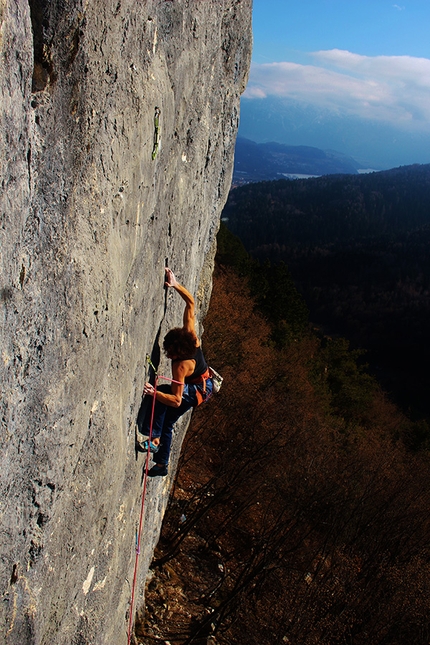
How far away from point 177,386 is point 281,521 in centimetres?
1394

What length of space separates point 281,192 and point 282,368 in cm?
14029

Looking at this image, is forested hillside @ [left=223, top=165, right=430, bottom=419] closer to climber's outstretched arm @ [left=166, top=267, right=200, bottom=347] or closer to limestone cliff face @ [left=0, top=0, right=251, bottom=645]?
climber's outstretched arm @ [left=166, top=267, right=200, bottom=347]

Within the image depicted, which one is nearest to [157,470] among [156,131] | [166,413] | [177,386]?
[166,413]

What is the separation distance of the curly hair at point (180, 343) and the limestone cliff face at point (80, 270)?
0.27m

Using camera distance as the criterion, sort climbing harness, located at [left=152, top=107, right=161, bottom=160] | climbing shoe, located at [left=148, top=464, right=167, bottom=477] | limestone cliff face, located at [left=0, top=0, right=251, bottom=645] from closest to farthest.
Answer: limestone cliff face, located at [left=0, top=0, right=251, bottom=645] < climbing harness, located at [left=152, top=107, right=161, bottom=160] < climbing shoe, located at [left=148, top=464, right=167, bottom=477]

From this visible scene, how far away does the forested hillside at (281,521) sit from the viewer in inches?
453

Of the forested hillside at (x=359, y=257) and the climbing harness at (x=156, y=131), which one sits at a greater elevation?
the climbing harness at (x=156, y=131)

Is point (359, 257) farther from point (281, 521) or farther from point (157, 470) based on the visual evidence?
point (157, 470)

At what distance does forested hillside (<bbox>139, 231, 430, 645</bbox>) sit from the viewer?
37.7ft

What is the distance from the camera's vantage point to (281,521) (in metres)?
17.7

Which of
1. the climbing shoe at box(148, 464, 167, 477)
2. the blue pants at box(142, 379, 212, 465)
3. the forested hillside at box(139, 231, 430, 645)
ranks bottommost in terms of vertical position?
the forested hillside at box(139, 231, 430, 645)

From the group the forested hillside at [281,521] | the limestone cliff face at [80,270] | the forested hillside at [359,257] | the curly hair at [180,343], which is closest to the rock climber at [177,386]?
the curly hair at [180,343]

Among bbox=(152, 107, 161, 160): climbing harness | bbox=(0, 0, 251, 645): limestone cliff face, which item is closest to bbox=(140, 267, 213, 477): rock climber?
bbox=(0, 0, 251, 645): limestone cliff face

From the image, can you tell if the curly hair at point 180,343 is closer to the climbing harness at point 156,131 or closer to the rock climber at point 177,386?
the rock climber at point 177,386
